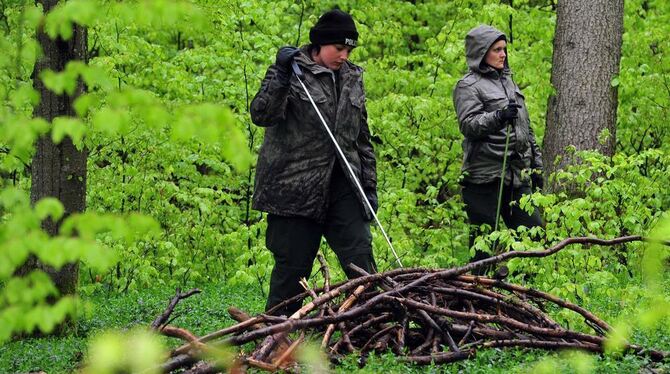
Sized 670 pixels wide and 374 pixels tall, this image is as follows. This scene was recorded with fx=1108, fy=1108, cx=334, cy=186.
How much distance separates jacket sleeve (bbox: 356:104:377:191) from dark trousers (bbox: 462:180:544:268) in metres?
1.70

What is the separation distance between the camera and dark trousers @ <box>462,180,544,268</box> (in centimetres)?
900

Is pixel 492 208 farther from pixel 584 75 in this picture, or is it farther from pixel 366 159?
pixel 584 75

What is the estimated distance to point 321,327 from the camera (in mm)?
6156

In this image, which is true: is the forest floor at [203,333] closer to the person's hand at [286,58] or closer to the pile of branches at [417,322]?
the pile of branches at [417,322]

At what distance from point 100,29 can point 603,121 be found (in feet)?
17.4

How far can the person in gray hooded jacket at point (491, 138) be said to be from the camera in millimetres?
8859

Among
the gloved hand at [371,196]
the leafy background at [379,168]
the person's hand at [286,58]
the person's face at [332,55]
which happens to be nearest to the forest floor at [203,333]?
the leafy background at [379,168]

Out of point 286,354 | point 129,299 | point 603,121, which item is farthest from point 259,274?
point 286,354

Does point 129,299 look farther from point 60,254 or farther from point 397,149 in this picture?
point 60,254

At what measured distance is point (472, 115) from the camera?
8.82 meters

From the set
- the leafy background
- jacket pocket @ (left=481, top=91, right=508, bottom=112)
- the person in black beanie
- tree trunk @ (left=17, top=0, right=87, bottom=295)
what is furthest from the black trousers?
jacket pocket @ (left=481, top=91, right=508, bottom=112)

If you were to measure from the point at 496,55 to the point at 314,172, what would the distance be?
8.14 feet

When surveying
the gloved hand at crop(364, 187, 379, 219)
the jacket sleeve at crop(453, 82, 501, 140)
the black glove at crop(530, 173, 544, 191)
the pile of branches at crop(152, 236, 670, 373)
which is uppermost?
the jacket sleeve at crop(453, 82, 501, 140)

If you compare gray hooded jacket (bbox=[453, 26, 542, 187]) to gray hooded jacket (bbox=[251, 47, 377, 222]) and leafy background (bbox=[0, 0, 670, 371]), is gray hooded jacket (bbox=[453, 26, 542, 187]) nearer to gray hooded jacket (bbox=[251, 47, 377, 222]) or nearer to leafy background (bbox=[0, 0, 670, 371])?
leafy background (bbox=[0, 0, 670, 371])
